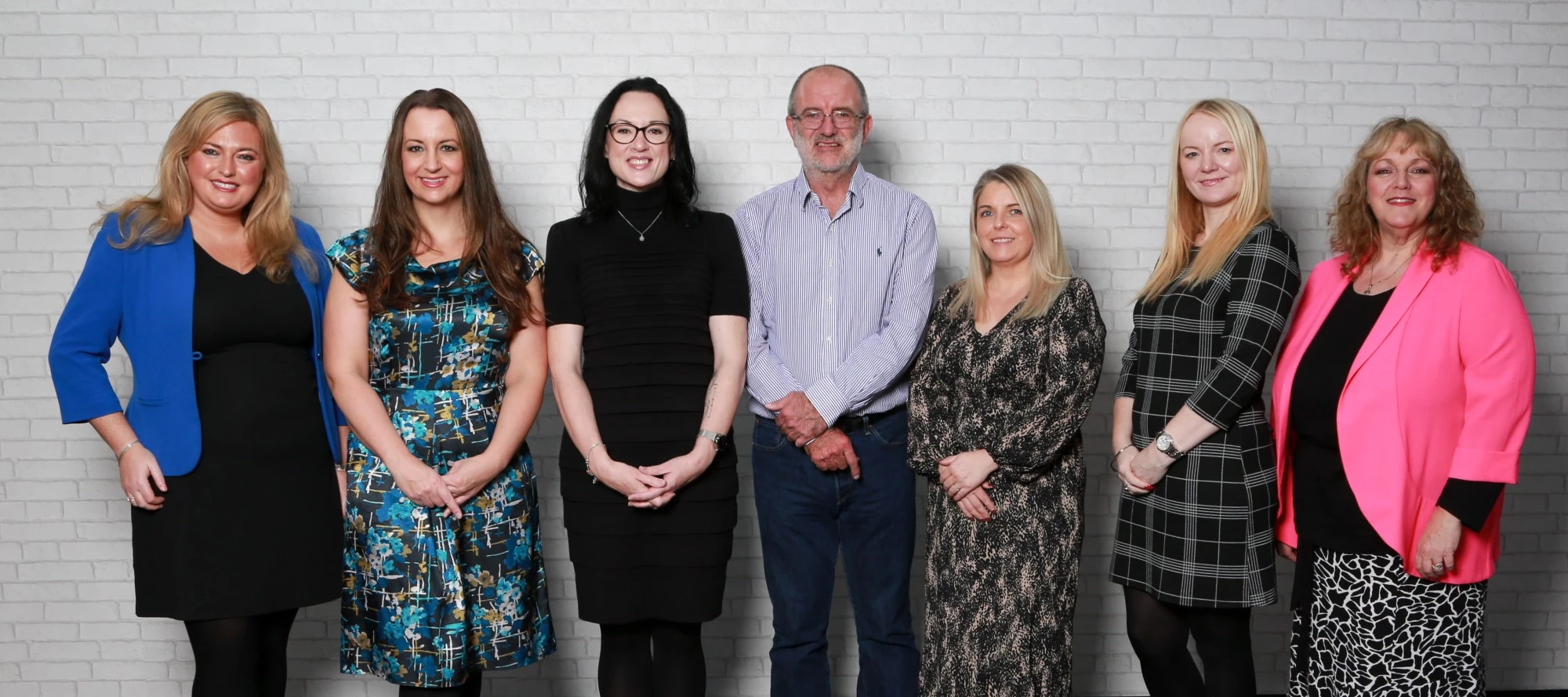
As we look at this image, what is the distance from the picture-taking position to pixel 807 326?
2852 millimetres

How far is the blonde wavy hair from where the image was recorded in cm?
229

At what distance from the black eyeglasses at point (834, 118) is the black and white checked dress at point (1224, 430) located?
98 centimetres

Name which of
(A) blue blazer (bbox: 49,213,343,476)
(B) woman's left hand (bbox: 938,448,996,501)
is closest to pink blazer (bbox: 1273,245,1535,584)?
(B) woman's left hand (bbox: 938,448,996,501)

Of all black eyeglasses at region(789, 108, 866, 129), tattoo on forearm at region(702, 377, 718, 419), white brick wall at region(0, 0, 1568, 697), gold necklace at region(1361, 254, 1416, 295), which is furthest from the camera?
white brick wall at region(0, 0, 1568, 697)

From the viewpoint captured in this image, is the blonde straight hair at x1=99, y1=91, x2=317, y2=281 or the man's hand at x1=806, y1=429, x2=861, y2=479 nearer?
the blonde straight hair at x1=99, y1=91, x2=317, y2=281

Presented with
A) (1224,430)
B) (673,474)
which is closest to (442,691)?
(673,474)

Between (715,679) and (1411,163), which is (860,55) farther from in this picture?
(715,679)

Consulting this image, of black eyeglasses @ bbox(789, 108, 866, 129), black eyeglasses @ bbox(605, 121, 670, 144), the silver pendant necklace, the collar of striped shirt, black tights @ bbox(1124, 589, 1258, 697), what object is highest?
black eyeglasses @ bbox(789, 108, 866, 129)

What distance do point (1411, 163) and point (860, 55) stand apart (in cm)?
187

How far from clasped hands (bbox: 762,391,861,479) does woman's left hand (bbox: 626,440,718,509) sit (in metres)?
0.30

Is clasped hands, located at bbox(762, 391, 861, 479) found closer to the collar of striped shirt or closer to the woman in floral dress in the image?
the collar of striped shirt

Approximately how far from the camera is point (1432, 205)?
233cm

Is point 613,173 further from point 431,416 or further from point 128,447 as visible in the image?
point 128,447

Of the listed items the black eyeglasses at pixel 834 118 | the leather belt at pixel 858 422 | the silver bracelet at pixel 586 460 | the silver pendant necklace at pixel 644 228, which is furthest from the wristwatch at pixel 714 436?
the black eyeglasses at pixel 834 118
